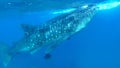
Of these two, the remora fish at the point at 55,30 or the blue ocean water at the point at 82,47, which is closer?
the remora fish at the point at 55,30

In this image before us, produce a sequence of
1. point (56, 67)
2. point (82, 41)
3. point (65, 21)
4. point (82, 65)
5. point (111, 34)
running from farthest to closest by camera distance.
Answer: point (82, 41)
point (111, 34)
point (82, 65)
point (56, 67)
point (65, 21)

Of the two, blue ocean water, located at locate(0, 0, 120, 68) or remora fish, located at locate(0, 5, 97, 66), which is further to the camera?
blue ocean water, located at locate(0, 0, 120, 68)

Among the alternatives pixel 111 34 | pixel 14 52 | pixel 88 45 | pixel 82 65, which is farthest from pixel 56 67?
pixel 14 52

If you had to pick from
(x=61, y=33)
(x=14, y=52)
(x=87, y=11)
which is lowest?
(x=14, y=52)

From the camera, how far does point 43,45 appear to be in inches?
294

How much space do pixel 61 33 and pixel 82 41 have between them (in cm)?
5065

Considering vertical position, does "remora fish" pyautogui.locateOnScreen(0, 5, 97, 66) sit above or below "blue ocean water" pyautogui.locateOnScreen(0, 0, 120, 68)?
above

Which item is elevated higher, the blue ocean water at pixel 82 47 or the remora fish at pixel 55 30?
the remora fish at pixel 55 30

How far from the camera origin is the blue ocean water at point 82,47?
3584 centimetres

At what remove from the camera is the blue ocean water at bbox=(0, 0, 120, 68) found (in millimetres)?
35844

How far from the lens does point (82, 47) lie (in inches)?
2229

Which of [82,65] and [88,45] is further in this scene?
[88,45]

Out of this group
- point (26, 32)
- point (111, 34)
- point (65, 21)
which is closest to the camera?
point (65, 21)

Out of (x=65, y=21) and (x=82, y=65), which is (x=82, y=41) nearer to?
(x=82, y=65)
